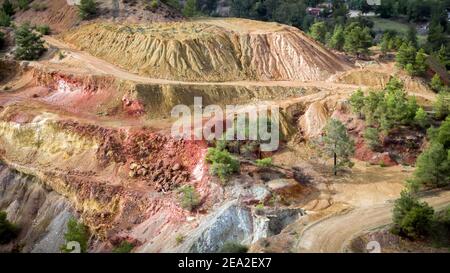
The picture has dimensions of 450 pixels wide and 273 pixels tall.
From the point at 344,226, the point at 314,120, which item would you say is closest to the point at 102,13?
the point at 314,120

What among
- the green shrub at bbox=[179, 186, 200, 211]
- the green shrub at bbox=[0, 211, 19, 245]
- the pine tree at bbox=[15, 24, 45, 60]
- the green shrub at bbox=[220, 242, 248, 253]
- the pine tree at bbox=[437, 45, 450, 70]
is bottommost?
the green shrub at bbox=[0, 211, 19, 245]

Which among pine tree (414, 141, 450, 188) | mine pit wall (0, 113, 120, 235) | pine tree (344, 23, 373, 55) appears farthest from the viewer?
pine tree (344, 23, 373, 55)

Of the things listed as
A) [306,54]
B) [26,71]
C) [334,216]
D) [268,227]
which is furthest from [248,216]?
[26,71]

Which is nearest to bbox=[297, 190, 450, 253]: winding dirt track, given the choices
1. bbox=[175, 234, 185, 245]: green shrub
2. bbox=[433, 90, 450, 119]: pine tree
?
bbox=[175, 234, 185, 245]: green shrub

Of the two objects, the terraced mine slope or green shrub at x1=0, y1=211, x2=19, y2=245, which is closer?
green shrub at x1=0, y1=211, x2=19, y2=245

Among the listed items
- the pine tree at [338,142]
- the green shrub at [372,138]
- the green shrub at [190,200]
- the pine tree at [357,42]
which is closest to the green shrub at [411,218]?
the pine tree at [338,142]

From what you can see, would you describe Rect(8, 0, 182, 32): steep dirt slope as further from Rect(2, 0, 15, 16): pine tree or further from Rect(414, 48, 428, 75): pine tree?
Rect(414, 48, 428, 75): pine tree
